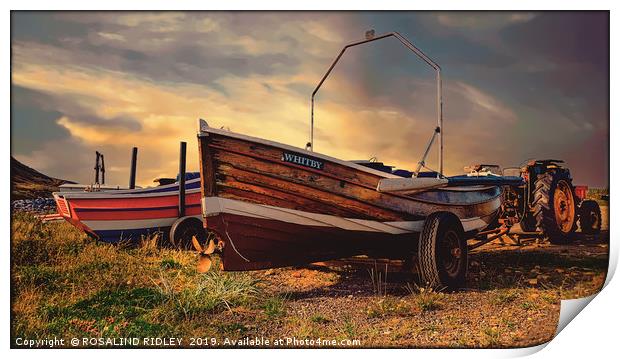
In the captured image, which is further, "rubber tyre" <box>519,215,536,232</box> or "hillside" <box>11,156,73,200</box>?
"rubber tyre" <box>519,215,536,232</box>

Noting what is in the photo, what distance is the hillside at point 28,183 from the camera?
559 cm

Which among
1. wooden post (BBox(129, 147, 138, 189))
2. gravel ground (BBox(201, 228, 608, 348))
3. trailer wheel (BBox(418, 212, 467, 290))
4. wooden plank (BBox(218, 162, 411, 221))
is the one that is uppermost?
wooden post (BBox(129, 147, 138, 189))

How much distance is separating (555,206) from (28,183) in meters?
7.88

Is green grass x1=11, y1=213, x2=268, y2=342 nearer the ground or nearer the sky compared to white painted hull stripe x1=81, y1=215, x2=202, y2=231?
nearer the ground

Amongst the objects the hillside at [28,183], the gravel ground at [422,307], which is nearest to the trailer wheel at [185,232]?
the hillside at [28,183]

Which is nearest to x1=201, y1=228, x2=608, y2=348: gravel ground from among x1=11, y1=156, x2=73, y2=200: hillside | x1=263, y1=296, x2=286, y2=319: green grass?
x1=263, y1=296, x2=286, y2=319: green grass

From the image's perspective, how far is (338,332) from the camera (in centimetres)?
516

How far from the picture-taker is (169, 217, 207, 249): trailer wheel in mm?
9312

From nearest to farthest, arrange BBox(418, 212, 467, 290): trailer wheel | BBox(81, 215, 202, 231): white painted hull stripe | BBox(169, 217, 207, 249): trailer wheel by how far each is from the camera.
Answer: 1. BBox(418, 212, 467, 290): trailer wheel
2. BBox(81, 215, 202, 231): white painted hull stripe
3. BBox(169, 217, 207, 249): trailer wheel

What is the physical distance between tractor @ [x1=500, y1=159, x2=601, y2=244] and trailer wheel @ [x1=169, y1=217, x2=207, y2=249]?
209 inches

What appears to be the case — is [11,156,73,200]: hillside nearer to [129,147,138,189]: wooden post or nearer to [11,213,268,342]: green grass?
[11,213,268,342]: green grass

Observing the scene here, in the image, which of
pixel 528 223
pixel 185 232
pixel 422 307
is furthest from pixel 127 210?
pixel 528 223

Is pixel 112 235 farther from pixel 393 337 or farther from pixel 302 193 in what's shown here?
pixel 393 337
